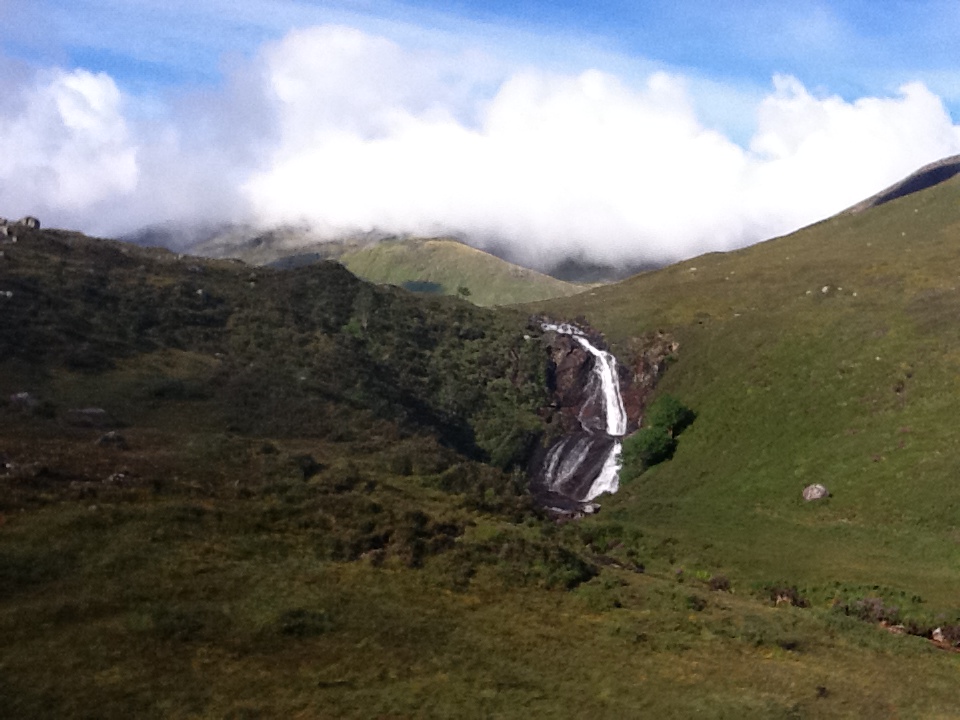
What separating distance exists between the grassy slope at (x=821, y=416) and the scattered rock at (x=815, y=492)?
0.84 meters

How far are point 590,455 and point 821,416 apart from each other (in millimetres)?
25526

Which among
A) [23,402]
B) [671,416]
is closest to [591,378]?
[671,416]

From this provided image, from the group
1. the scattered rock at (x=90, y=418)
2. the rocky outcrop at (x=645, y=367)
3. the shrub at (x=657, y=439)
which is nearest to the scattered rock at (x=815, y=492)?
the shrub at (x=657, y=439)

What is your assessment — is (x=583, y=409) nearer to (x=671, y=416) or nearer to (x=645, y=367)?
(x=645, y=367)

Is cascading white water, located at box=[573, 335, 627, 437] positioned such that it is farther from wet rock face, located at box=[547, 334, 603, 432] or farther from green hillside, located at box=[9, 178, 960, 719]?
green hillside, located at box=[9, 178, 960, 719]

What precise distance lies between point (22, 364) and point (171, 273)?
135ft

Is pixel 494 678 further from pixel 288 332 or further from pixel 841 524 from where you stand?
pixel 288 332

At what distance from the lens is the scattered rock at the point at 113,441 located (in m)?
44.5

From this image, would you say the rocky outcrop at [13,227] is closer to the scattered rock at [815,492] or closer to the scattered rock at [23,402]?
the scattered rock at [23,402]

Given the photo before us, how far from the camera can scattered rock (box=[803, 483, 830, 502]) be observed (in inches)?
2415

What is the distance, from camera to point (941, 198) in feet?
434

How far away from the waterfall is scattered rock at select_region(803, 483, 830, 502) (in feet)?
71.8

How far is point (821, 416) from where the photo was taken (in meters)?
73.5

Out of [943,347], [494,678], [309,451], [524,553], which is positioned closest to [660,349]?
[943,347]
